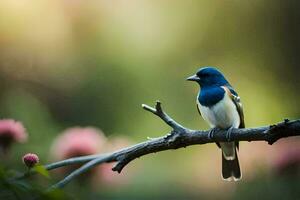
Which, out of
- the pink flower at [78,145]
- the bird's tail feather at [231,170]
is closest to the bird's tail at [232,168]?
the bird's tail feather at [231,170]

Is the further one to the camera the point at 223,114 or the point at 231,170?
the point at 231,170

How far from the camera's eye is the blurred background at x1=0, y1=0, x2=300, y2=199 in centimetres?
194

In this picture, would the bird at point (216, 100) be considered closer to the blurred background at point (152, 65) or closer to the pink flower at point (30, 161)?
the blurred background at point (152, 65)

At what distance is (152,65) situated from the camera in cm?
211

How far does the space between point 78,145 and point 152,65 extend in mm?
907

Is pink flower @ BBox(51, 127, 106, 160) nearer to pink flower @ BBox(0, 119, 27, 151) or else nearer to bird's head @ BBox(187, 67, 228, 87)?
bird's head @ BBox(187, 67, 228, 87)

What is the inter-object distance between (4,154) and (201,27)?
1.42 metres

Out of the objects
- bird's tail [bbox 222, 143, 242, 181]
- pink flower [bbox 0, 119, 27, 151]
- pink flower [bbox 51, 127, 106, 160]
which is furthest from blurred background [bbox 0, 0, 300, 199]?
pink flower [bbox 0, 119, 27, 151]

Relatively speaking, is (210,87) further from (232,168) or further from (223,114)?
(232,168)

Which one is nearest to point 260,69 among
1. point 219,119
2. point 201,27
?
point 201,27

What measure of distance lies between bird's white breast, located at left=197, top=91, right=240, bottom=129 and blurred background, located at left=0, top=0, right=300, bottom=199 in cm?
50

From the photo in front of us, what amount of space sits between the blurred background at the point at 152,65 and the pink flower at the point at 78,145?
1.58 feet

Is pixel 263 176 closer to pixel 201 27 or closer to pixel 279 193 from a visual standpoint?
pixel 279 193

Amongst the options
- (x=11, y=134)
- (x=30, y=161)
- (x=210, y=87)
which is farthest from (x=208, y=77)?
(x=30, y=161)
